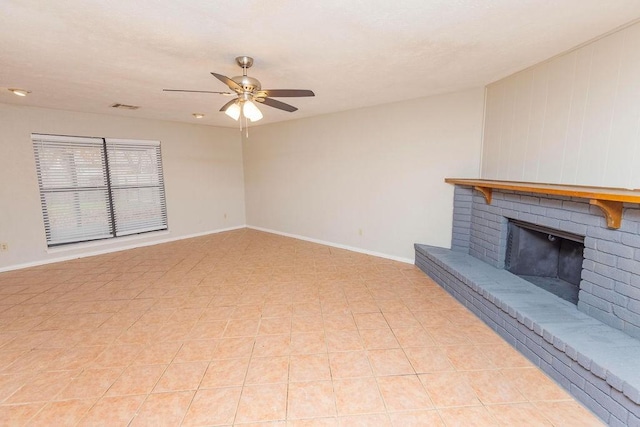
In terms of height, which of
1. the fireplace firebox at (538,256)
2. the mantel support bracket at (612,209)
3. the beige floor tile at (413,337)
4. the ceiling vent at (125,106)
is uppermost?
the ceiling vent at (125,106)

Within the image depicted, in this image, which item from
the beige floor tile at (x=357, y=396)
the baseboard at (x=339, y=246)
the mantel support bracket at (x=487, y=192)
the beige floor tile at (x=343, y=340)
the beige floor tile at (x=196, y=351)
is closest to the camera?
the beige floor tile at (x=357, y=396)

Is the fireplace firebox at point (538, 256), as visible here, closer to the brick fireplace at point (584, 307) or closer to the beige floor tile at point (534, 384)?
the brick fireplace at point (584, 307)

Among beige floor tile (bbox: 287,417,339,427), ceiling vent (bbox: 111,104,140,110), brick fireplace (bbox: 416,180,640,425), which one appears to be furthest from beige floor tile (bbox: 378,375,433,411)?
ceiling vent (bbox: 111,104,140,110)

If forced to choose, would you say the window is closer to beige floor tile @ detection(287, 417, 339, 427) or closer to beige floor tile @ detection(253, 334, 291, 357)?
beige floor tile @ detection(253, 334, 291, 357)

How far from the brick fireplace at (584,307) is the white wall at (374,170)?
0.95 m

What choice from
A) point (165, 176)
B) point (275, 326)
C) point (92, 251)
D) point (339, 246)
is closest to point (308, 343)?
point (275, 326)

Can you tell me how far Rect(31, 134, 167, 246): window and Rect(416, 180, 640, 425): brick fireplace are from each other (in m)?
5.21

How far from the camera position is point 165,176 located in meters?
5.38

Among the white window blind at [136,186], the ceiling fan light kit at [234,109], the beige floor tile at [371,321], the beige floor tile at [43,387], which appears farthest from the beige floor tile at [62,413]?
the white window blind at [136,186]

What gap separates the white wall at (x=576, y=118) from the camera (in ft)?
6.34

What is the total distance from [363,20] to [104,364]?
9.70 feet

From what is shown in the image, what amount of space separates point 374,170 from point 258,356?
3079mm

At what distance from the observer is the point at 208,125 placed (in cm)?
584

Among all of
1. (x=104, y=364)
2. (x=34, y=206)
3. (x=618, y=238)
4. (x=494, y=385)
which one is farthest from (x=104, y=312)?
(x=618, y=238)
